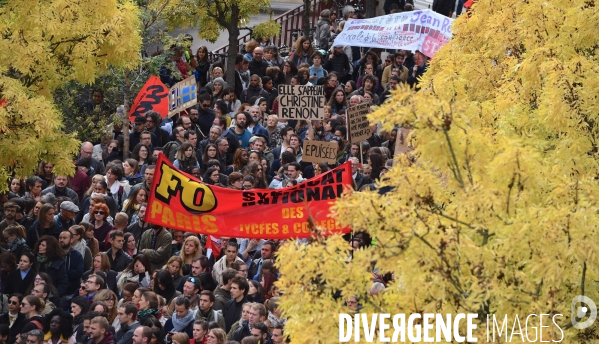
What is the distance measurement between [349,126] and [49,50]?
4822 mm

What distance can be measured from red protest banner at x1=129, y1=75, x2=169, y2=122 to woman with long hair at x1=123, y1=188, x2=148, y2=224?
5.25 m

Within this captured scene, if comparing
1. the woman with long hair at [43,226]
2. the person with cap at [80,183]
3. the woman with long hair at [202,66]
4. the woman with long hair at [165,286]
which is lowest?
the woman with long hair at [165,286]

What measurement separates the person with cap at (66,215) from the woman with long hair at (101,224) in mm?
370

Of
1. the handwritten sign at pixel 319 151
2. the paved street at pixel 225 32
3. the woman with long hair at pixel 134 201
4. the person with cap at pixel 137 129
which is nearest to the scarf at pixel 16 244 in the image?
the woman with long hair at pixel 134 201

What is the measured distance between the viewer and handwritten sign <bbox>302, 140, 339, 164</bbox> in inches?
764

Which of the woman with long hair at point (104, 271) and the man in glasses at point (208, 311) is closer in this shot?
the man in glasses at point (208, 311)

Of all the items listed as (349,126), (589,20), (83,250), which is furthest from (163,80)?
(589,20)

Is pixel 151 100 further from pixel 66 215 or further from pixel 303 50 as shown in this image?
pixel 66 215

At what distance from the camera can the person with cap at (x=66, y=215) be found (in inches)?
729

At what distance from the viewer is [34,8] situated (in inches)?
694

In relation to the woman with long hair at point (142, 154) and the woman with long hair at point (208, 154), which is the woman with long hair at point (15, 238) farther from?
the woman with long hair at point (208, 154)

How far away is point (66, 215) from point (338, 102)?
24.1 ft

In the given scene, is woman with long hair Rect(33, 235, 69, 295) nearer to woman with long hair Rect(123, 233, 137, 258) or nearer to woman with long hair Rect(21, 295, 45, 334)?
woman with long hair Rect(123, 233, 137, 258)

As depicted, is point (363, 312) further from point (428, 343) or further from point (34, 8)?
point (34, 8)
